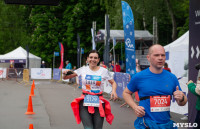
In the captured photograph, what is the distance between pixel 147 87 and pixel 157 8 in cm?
3056

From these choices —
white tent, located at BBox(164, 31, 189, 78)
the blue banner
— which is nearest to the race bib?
the blue banner

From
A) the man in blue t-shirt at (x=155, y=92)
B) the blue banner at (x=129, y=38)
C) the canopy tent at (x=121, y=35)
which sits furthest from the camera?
the canopy tent at (x=121, y=35)

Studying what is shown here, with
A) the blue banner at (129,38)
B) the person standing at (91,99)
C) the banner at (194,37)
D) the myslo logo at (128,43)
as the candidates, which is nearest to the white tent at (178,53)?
the blue banner at (129,38)

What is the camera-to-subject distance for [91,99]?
590 centimetres

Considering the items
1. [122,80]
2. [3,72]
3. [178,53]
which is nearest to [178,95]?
[122,80]

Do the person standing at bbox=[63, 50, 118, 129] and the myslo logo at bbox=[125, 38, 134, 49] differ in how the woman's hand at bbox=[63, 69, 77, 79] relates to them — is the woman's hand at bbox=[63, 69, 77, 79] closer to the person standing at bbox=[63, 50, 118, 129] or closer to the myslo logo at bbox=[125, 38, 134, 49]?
the person standing at bbox=[63, 50, 118, 129]

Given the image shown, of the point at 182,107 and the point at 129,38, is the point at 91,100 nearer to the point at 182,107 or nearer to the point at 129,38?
the point at 182,107

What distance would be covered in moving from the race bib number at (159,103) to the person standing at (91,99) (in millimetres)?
1906

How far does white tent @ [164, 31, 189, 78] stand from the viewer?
1712cm

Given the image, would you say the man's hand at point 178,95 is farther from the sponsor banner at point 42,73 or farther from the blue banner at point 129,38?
the sponsor banner at point 42,73

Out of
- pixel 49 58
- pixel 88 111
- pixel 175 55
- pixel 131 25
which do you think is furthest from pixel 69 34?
pixel 88 111

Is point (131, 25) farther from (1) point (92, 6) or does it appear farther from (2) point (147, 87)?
(1) point (92, 6)

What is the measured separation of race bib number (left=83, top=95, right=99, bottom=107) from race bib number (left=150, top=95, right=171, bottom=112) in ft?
6.27

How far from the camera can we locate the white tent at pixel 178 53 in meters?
17.1
